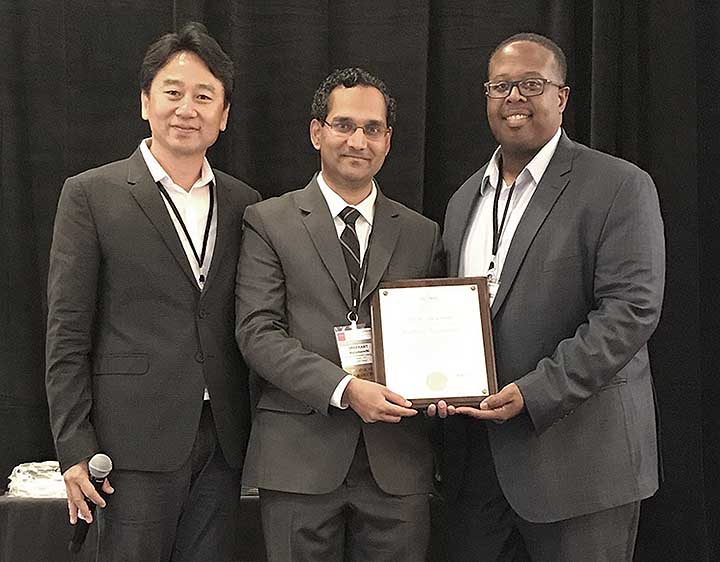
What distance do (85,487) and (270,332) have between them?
0.55 meters

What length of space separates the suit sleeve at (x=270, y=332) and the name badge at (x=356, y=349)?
0.06 metres

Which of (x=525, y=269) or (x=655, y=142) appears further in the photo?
(x=655, y=142)

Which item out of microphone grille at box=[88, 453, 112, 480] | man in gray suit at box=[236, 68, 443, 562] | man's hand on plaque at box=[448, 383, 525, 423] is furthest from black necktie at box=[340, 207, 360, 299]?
microphone grille at box=[88, 453, 112, 480]

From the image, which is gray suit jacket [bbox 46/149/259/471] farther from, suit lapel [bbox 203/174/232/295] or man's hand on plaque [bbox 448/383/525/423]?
man's hand on plaque [bbox 448/383/525/423]

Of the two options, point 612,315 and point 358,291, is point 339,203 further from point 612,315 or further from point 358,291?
point 612,315

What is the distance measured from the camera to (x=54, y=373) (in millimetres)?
2201

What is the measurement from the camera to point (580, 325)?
225 cm

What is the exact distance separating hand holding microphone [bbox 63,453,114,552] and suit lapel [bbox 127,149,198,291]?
47 cm

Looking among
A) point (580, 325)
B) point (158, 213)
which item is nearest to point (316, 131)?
point (158, 213)

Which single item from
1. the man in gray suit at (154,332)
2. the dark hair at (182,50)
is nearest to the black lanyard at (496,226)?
the man in gray suit at (154,332)

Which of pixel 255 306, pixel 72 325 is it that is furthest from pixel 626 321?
pixel 72 325

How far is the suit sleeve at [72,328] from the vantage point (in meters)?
2.18

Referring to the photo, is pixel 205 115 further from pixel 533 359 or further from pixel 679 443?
pixel 679 443

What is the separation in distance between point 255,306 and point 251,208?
28cm
